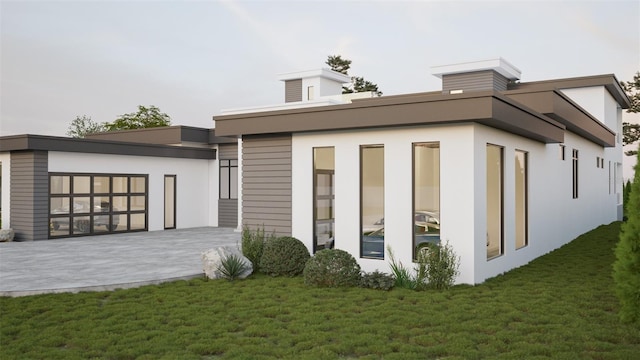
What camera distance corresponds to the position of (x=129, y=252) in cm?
1338

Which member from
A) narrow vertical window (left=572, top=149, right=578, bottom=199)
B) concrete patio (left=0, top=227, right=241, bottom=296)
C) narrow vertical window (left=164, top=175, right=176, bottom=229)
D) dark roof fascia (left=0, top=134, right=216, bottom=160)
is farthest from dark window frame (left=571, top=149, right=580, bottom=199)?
narrow vertical window (left=164, top=175, right=176, bottom=229)

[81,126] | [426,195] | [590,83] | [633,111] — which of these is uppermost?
[81,126]

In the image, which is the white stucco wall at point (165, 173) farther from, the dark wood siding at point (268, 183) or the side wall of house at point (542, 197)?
the side wall of house at point (542, 197)

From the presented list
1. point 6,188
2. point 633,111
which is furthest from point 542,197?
point 633,111

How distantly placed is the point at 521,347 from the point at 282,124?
655 centimetres

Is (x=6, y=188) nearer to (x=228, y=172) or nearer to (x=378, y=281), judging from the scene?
(x=228, y=172)

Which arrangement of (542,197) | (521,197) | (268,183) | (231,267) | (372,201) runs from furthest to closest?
(542,197)
(521,197)
(268,183)
(372,201)
(231,267)

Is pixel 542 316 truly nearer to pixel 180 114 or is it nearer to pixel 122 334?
pixel 122 334

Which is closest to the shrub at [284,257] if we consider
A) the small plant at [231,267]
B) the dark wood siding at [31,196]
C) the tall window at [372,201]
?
the small plant at [231,267]

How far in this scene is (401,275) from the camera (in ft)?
29.8

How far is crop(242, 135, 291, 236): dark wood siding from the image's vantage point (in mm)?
11180

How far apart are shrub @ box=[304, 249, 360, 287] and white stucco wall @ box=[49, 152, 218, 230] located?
1144cm

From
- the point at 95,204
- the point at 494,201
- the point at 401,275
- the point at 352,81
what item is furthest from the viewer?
the point at 352,81

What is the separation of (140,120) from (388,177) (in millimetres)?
41429
